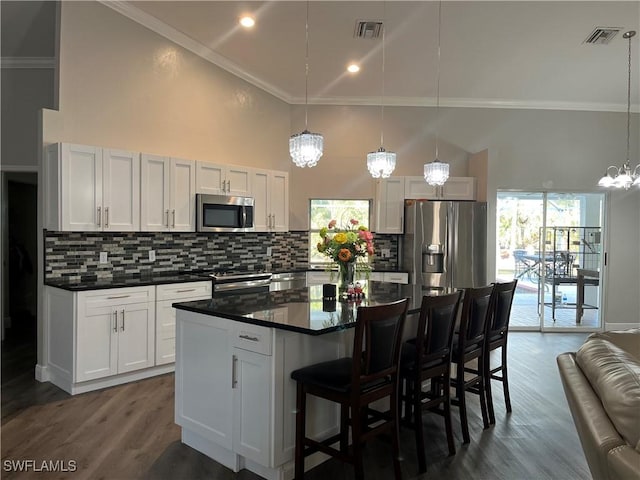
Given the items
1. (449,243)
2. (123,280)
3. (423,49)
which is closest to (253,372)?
(123,280)

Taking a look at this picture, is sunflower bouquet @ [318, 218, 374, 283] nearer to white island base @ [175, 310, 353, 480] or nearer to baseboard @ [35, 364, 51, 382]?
white island base @ [175, 310, 353, 480]

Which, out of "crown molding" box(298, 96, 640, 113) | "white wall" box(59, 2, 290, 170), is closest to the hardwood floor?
"white wall" box(59, 2, 290, 170)

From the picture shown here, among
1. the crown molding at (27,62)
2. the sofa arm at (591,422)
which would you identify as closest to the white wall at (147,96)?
the crown molding at (27,62)

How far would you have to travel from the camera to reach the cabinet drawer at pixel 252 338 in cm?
244

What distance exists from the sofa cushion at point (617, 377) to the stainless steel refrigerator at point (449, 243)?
3.78 m

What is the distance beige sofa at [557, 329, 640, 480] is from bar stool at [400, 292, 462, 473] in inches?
28.0

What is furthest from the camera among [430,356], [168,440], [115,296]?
[115,296]

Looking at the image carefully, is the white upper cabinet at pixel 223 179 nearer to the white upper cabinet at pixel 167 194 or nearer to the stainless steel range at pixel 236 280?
the white upper cabinet at pixel 167 194

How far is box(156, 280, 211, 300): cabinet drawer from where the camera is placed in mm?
4316

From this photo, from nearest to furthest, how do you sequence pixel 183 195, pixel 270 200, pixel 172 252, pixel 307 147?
pixel 307 147 → pixel 183 195 → pixel 172 252 → pixel 270 200

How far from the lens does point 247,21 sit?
4.40 m

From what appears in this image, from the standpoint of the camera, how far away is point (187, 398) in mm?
2896

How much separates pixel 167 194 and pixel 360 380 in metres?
3.24

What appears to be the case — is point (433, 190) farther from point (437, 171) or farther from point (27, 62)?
point (27, 62)
